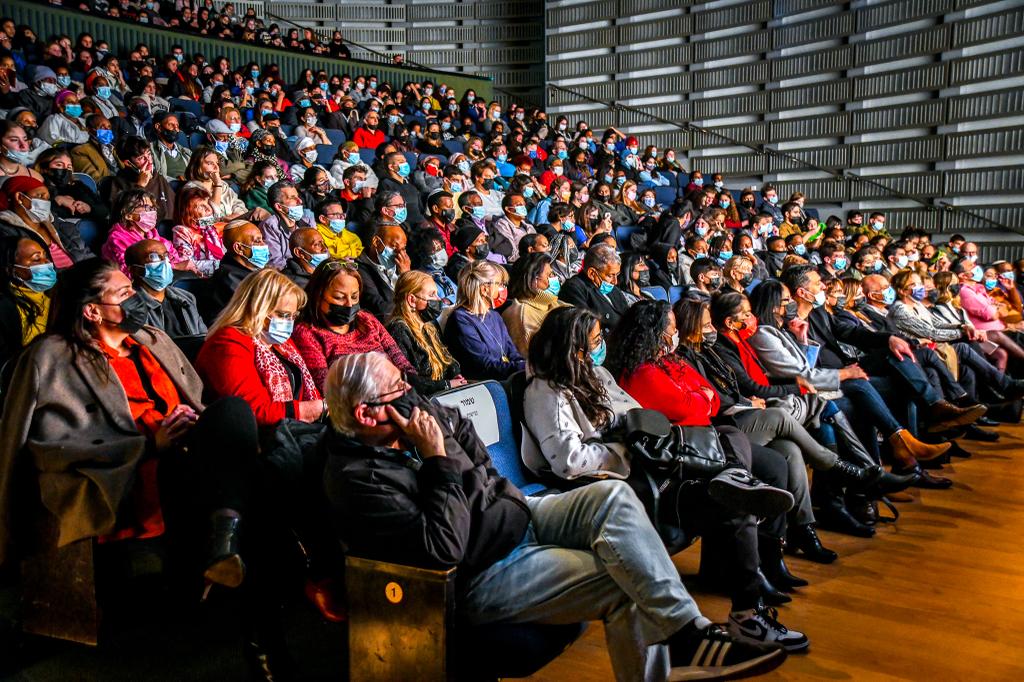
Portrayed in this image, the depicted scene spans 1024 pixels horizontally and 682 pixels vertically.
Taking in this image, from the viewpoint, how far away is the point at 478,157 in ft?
28.5

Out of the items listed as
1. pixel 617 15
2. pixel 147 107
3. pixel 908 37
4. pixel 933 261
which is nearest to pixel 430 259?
pixel 147 107

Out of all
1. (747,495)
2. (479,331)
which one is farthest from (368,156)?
(747,495)

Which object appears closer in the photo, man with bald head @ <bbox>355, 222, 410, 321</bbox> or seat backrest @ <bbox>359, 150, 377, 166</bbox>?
man with bald head @ <bbox>355, 222, 410, 321</bbox>

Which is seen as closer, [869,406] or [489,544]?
[489,544]

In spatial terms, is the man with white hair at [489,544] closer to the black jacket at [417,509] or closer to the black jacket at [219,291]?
the black jacket at [417,509]

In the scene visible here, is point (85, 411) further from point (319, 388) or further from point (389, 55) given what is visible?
point (389, 55)

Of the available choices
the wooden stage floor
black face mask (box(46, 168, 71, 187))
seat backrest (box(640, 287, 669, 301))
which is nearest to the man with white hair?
the wooden stage floor

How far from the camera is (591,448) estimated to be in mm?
2281

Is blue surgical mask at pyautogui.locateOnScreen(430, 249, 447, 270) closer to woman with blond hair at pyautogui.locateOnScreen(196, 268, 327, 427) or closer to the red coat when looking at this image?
woman with blond hair at pyautogui.locateOnScreen(196, 268, 327, 427)

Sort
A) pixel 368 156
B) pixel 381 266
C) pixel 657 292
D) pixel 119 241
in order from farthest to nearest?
1. pixel 368 156
2. pixel 657 292
3. pixel 381 266
4. pixel 119 241

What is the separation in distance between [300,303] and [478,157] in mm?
6335

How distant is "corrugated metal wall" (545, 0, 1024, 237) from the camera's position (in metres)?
9.93

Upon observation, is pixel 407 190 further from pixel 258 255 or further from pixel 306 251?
pixel 258 255

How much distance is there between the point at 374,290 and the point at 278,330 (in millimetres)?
→ 1365
